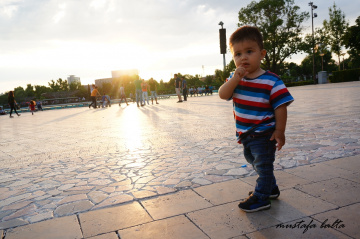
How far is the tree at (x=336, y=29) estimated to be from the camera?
3544 centimetres

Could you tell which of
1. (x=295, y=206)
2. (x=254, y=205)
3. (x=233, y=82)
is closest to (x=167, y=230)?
(x=254, y=205)

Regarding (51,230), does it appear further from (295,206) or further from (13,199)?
(295,206)

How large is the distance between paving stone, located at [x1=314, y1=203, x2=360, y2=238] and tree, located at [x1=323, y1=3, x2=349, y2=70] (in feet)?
128

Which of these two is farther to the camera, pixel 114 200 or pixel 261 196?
pixel 114 200

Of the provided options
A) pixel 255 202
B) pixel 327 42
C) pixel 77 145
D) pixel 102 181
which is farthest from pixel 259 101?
pixel 327 42

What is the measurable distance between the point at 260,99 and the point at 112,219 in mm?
1454

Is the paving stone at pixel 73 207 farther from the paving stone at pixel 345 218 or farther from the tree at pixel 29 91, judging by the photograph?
the tree at pixel 29 91

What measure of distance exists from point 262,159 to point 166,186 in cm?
114

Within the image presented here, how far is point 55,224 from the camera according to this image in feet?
7.18

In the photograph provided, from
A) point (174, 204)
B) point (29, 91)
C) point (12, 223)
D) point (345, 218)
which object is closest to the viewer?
point (345, 218)

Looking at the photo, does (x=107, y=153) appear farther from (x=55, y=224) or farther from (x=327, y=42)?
(x=327, y=42)

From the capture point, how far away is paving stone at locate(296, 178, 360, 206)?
220 centimetres

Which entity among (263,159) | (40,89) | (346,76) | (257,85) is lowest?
(263,159)

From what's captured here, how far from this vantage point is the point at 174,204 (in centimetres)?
238
